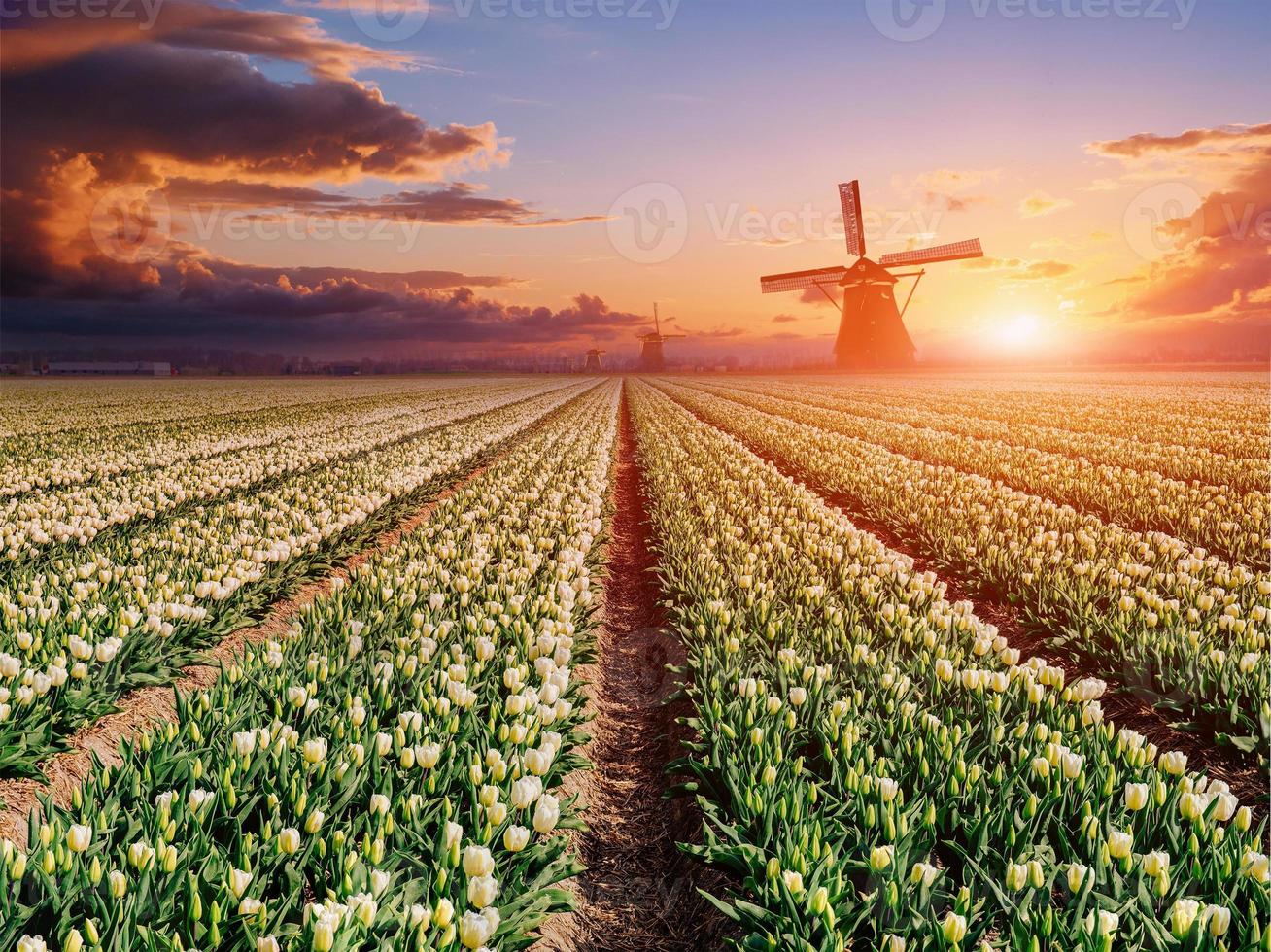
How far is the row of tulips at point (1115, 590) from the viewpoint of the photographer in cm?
518

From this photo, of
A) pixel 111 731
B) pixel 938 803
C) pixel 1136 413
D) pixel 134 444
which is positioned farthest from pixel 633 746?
pixel 1136 413

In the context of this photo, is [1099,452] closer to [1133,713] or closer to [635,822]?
[1133,713]

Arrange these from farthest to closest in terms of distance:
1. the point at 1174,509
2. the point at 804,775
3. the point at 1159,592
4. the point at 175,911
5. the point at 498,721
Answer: the point at 1174,509 → the point at 1159,592 → the point at 498,721 → the point at 804,775 → the point at 175,911

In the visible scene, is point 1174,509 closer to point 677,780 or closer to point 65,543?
point 677,780

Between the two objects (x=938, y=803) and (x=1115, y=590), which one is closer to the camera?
(x=938, y=803)

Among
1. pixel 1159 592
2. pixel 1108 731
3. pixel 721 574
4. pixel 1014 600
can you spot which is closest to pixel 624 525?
pixel 721 574

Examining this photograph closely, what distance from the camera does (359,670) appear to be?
5027 mm

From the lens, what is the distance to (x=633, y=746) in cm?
555

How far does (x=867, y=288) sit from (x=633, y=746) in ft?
265

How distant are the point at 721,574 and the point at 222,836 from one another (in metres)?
5.28

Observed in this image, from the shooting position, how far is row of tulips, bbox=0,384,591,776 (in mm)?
4785

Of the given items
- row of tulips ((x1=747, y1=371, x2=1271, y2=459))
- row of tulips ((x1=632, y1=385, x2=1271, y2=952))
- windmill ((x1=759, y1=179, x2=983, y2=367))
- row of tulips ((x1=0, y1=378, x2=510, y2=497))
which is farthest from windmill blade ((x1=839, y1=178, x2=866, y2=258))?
row of tulips ((x1=632, y1=385, x2=1271, y2=952))

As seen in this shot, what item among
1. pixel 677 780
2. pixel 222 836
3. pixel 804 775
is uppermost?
pixel 222 836

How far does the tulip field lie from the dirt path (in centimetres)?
4
